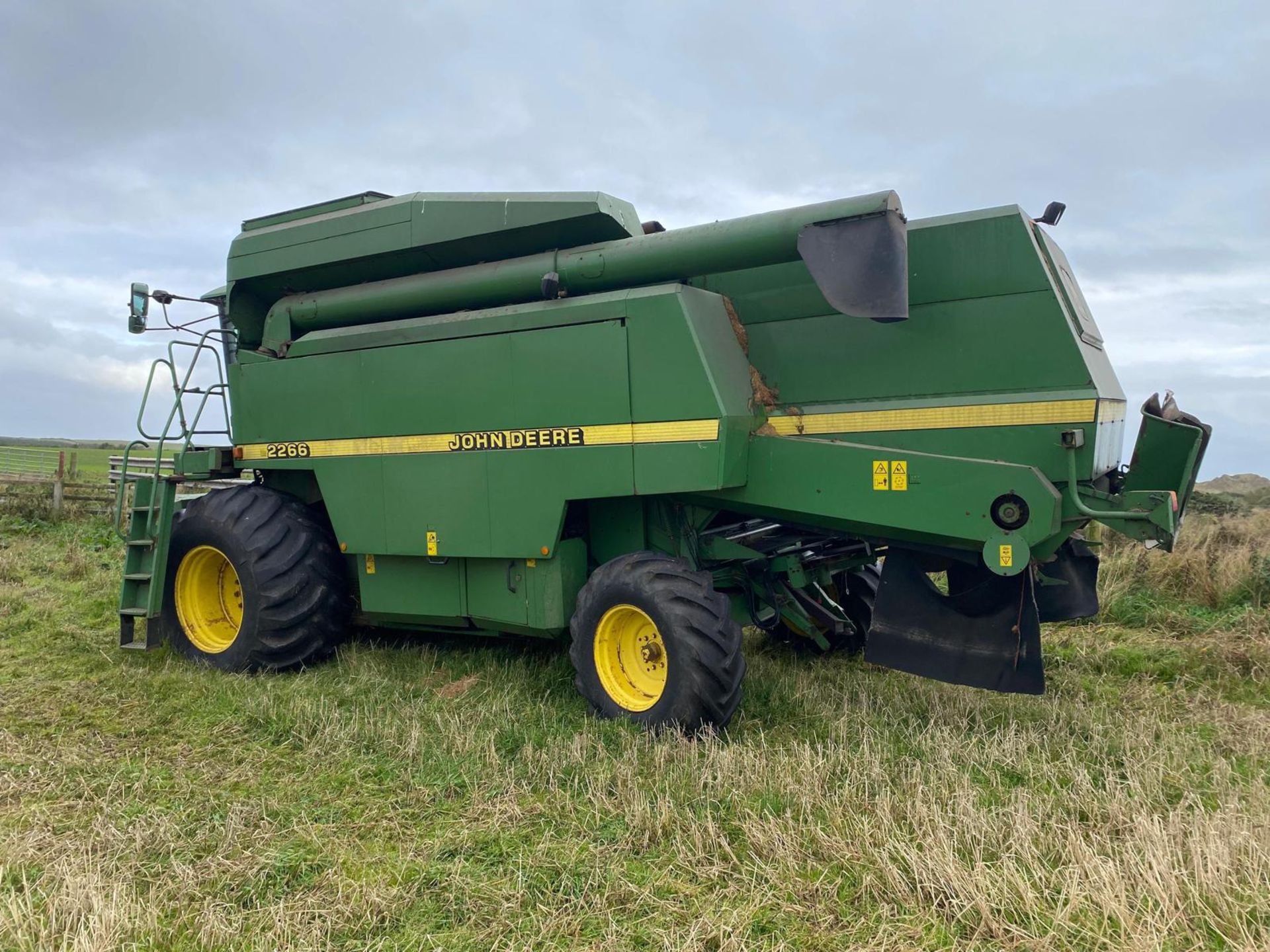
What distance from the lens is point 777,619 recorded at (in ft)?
20.1

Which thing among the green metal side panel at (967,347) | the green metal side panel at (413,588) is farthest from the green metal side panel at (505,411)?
the green metal side panel at (967,347)

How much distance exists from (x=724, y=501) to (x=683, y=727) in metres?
1.29

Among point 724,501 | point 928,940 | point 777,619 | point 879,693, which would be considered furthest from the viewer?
point 777,619

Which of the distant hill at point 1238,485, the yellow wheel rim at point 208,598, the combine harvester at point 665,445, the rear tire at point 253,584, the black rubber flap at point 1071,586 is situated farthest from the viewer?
the distant hill at point 1238,485

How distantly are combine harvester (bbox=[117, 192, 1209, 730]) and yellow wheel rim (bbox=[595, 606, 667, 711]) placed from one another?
0.6 inches

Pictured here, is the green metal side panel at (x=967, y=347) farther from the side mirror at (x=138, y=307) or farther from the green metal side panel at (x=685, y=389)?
the side mirror at (x=138, y=307)

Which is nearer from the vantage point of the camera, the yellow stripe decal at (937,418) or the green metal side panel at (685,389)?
the yellow stripe decal at (937,418)

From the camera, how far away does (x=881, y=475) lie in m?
4.83

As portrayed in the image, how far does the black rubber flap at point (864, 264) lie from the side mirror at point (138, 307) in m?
5.21

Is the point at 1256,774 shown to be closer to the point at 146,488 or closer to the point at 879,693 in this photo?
the point at 879,693

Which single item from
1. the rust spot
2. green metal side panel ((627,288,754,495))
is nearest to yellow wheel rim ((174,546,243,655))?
green metal side panel ((627,288,754,495))

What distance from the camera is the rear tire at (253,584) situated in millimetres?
6430

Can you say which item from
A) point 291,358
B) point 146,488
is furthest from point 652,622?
point 146,488

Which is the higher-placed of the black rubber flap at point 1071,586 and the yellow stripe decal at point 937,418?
the yellow stripe decal at point 937,418
